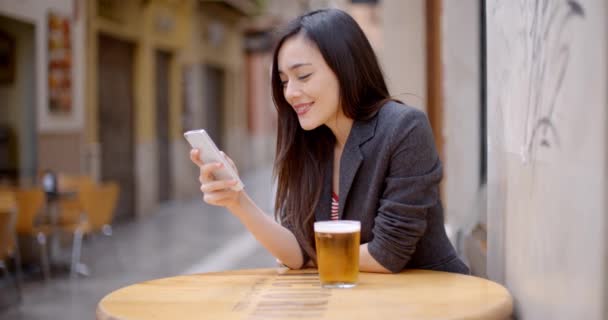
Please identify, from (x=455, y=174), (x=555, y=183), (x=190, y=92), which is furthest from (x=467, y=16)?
(x=190, y=92)

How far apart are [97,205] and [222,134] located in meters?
13.2

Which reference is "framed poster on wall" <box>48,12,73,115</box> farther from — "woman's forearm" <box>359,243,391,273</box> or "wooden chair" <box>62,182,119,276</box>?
"woman's forearm" <box>359,243,391,273</box>

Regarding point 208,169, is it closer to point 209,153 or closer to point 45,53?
point 209,153

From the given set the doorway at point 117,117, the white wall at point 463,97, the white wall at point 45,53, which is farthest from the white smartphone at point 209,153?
the doorway at point 117,117

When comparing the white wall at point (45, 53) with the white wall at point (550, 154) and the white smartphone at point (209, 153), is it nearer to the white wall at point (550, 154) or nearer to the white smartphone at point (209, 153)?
the white smartphone at point (209, 153)

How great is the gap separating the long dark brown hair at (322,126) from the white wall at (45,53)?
689 centimetres

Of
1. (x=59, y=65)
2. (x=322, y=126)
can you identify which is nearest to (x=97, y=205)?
(x=59, y=65)

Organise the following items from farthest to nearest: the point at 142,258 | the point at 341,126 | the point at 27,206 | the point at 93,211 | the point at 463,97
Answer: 1. the point at 142,258
2. the point at 93,211
3. the point at 27,206
4. the point at 463,97
5. the point at 341,126

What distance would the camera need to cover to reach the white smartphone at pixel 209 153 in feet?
6.32

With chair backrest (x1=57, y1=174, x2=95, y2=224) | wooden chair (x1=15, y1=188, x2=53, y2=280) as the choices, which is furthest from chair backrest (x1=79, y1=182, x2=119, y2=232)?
wooden chair (x1=15, y1=188, x2=53, y2=280)

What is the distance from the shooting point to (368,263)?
6.91 ft

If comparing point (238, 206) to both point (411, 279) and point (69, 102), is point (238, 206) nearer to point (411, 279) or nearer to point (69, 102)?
point (411, 279)

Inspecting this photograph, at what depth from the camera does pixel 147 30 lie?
563 inches

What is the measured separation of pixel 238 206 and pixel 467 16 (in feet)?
8.22
